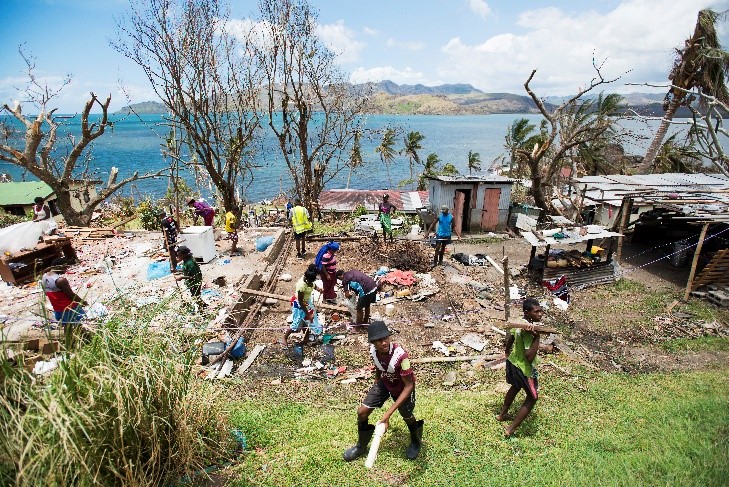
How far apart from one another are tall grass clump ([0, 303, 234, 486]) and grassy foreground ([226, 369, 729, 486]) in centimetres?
79

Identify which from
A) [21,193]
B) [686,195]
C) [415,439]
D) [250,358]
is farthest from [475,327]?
[21,193]

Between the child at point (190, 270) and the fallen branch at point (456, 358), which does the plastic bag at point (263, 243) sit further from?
the fallen branch at point (456, 358)

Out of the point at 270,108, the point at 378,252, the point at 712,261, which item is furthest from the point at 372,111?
the point at 712,261

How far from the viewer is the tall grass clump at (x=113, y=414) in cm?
279

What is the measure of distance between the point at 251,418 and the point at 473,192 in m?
14.6

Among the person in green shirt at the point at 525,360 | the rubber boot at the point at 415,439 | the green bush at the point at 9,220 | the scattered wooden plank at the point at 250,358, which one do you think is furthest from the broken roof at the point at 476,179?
the green bush at the point at 9,220

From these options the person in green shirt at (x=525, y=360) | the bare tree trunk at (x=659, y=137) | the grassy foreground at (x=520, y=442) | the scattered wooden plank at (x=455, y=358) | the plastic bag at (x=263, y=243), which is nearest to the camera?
the grassy foreground at (x=520, y=442)

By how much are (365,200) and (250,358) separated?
57.1ft

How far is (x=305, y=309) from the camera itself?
23.8 ft

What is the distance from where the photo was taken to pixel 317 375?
6.98m

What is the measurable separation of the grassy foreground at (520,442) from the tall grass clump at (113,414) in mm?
789

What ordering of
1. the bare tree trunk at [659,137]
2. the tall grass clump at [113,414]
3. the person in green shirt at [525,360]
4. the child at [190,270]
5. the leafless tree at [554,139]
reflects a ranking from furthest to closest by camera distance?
the bare tree trunk at [659,137] < the leafless tree at [554,139] < the child at [190,270] < the person in green shirt at [525,360] < the tall grass clump at [113,414]

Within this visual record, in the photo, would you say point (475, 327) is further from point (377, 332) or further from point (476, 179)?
point (476, 179)

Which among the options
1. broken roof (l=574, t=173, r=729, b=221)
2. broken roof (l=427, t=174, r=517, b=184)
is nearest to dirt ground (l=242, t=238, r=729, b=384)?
broken roof (l=574, t=173, r=729, b=221)
